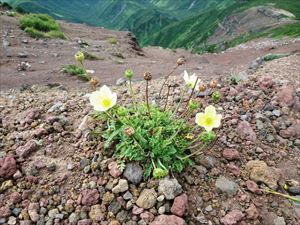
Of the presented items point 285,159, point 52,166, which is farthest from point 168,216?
point 285,159

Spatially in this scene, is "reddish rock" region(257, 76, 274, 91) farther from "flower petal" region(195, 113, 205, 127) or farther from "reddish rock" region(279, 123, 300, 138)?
"flower petal" region(195, 113, 205, 127)

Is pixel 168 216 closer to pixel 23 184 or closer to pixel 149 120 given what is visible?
pixel 149 120

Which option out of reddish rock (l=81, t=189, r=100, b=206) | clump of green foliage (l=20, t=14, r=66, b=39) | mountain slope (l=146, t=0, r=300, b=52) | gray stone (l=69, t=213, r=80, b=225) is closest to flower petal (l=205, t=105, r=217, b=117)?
reddish rock (l=81, t=189, r=100, b=206)

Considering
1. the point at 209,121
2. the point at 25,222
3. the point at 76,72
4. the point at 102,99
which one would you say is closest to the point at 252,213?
the point at 209,121

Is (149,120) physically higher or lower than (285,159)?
higher

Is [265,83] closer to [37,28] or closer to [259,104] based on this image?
[259,104]
